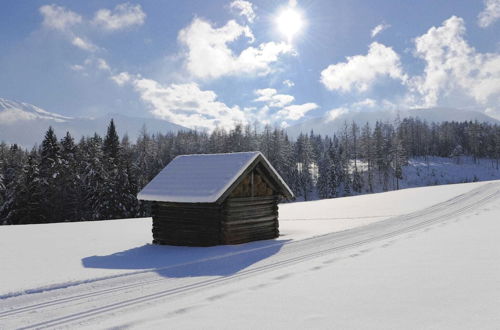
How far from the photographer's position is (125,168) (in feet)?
178

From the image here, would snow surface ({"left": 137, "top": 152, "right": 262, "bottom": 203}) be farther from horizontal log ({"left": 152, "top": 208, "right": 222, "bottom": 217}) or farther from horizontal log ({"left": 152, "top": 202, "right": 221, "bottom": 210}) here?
horizontal log ({"left": 152, "top": 208, "right": 222, "bottom": 217})

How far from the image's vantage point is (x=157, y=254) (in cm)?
1417

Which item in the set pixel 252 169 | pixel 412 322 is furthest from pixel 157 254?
pixel 412 322

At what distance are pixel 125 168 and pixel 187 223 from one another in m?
41.0

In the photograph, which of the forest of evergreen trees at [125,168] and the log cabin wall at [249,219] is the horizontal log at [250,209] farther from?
the forest of evergreen trees at [125,168]

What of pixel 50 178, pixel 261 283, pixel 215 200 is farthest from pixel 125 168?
pixel 261 283

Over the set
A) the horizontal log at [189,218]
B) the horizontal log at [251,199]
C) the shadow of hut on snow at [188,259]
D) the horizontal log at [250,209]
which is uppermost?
the horizontal log at [251,199]

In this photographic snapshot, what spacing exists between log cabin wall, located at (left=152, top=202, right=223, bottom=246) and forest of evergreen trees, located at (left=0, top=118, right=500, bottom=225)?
3626cm

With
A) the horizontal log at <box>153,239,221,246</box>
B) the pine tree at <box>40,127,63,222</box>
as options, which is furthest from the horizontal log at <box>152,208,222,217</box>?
the pine tree at <box>40,127,63,222</box>

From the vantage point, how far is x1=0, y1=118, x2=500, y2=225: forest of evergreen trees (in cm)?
4769

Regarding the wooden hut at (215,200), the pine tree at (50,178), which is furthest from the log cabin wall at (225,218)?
the pine tree at (50,178)

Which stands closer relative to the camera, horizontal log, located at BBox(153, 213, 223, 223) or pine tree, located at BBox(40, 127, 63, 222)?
horizontal log, located at BBox(153, 213, 223, 223)

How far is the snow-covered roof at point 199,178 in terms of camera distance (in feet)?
50.8

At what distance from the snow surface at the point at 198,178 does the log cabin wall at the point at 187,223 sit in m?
0.60
